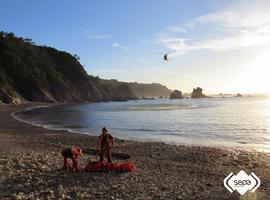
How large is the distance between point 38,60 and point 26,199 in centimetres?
16388

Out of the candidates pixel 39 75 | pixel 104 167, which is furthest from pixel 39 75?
pixel 104 167

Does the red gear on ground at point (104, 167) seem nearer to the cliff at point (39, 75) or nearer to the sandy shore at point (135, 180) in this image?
the sandy shore at point (135, 180)

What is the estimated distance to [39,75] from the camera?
512ft

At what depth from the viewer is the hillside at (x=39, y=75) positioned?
140m

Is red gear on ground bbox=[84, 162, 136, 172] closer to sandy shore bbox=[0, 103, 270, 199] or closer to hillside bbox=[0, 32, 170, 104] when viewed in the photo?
sandy shore bbox=[0, 103, 270, 199]

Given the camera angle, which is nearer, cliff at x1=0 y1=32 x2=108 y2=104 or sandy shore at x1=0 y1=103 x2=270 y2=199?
sandy shore at x1=0 y1=103 x2=270 y2=199

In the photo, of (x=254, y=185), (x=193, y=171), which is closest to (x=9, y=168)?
(x=193, y=171)

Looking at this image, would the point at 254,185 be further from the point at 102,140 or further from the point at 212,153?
the point at 212,153

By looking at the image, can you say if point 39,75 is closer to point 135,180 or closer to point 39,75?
point 39,75

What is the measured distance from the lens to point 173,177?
16.6 meters

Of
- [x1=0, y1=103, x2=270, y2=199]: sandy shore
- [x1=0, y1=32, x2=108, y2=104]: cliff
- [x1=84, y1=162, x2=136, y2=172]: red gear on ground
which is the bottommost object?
[x1=0, y1=103, x2=270, y2=199]: sandy shore

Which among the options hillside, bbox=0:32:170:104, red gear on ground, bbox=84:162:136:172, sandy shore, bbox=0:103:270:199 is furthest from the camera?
hillside, bbox=0:32:170:104

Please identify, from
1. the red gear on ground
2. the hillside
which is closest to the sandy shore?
the red gear on ground

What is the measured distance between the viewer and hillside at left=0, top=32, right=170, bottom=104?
13988 centimetres
